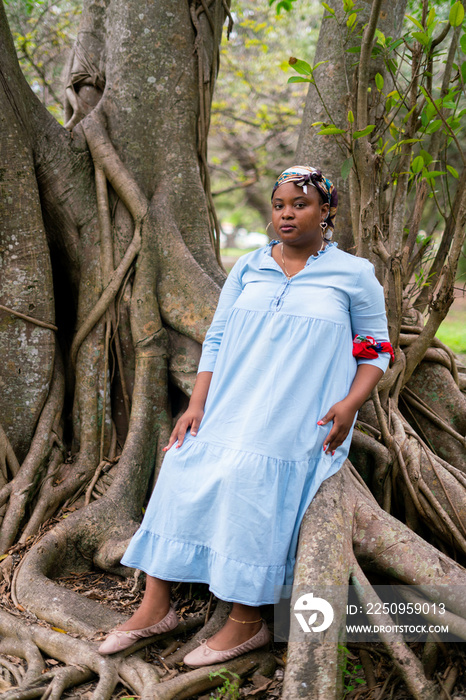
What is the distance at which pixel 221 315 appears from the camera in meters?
2.53

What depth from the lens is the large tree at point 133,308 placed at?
276cm

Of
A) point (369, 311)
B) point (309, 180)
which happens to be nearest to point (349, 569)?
point (369, 311)

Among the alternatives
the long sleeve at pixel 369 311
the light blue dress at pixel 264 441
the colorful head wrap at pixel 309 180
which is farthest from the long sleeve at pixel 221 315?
the long sleeve at pixel 369 311

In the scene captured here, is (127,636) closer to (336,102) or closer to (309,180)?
(309,180)

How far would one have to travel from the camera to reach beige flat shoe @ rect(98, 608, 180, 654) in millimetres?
2146

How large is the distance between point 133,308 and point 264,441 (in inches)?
57.9

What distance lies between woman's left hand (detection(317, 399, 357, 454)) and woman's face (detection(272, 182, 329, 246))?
26.2 inches

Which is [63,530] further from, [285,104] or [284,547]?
[285,104]

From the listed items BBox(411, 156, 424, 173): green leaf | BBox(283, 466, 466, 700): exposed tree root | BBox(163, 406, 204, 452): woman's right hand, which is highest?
BBox(411, 156, 424, 173): green leaf

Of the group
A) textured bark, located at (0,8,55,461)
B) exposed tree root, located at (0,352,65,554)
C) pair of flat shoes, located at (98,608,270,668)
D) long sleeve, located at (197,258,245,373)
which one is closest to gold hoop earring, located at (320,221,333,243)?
long sleeve, located at (197,258,245,373)

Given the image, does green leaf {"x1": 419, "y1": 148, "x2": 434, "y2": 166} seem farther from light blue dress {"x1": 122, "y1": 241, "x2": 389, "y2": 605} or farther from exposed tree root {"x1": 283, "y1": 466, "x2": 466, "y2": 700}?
exposed tree root {"x1": 283, "y1": 466, "x2": 466, "y2": 700}

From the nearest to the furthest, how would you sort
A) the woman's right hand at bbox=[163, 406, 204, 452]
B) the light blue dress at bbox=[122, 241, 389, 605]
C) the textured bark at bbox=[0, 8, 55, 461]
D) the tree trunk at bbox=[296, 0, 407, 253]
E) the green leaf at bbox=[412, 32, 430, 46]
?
1. the light blue dress at bbox=[122, 241, 389, 605]
2. the woman's right hand at bbox=[163, 406, 204, 452]
3. the green leaf at bbox=[412, 32, 430, 46]
4. the textured bark at bbox=[0, 8, 55, 461]
5. the tree trunk at bbox=[296, 0, 407, 253]

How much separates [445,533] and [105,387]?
6.34 ft

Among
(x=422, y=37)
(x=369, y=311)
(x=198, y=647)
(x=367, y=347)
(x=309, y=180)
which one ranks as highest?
(x=422, y=37)
